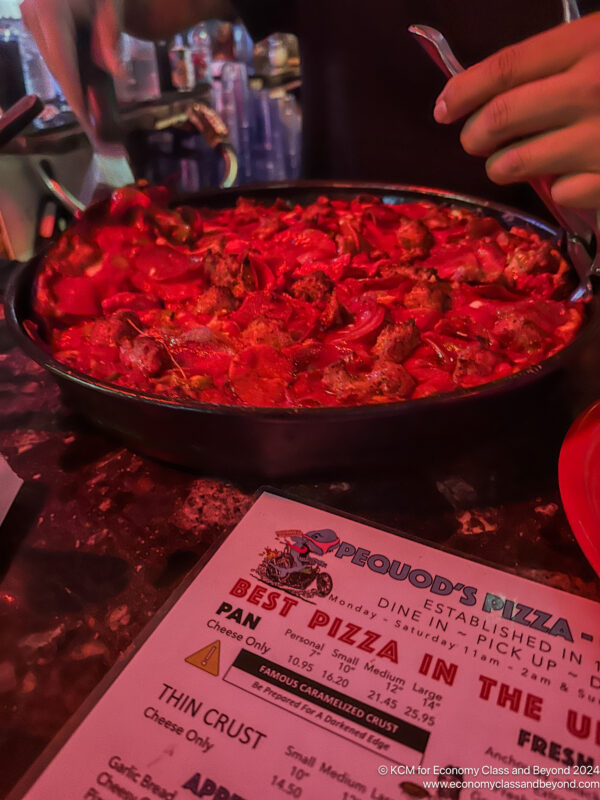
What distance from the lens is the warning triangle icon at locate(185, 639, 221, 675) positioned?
0.63 m

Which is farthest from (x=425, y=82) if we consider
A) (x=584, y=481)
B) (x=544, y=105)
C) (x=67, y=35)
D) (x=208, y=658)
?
(x=208, y=658)

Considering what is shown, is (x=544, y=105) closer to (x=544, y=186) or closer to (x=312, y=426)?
(x=544, y=186)

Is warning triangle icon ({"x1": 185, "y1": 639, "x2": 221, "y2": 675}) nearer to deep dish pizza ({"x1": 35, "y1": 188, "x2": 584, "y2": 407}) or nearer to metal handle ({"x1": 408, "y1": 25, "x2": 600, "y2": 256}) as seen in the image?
deep dish pizza ({"x1": 35, "y1": 188, "x2": 584, "y2": 407})

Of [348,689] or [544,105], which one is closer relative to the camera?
[348,689]

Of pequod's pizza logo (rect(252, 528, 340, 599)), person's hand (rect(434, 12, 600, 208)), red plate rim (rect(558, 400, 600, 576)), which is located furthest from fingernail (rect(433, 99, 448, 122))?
pequod's pizza logo (rect(252, 528, 340, 599))

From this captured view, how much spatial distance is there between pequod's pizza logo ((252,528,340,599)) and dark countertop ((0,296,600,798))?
0.31 feet

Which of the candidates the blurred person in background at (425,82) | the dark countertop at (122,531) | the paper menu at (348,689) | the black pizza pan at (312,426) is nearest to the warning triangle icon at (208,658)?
the paper menu at (348,689)

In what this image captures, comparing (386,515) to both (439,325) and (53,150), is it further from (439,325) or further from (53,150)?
(53,150)

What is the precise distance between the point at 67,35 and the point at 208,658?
4.97 ft

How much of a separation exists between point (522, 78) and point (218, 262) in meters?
0.73

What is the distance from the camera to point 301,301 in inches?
50.8

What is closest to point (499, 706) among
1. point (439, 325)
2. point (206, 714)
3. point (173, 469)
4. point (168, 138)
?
point (206, 714)

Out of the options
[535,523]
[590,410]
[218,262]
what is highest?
[218,262]

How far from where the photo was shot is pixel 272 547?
2.56 ft
